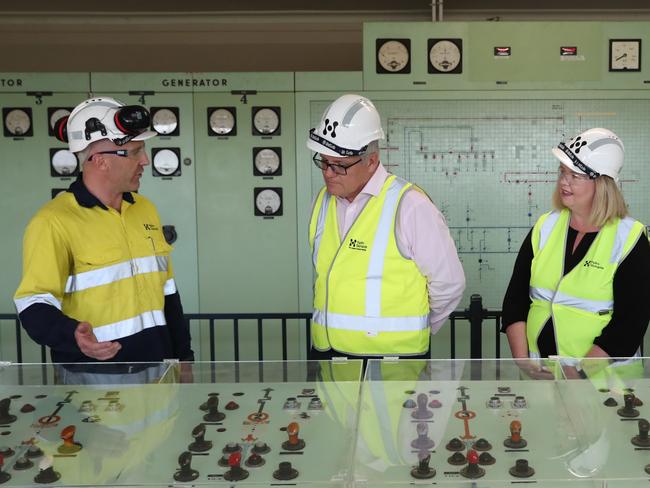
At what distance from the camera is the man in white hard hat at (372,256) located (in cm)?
260

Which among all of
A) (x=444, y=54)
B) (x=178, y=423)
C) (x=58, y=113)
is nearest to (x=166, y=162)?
(x=58, y=113)

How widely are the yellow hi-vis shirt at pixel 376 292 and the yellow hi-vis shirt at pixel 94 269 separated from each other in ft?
2.11

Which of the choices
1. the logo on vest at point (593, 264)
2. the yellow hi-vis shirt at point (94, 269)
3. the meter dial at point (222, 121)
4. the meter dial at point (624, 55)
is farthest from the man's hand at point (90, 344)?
the meter dial at point (624, 55)

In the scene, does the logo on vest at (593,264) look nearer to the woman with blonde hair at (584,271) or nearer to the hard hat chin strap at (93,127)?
the woman with blonde hair at (584,271)

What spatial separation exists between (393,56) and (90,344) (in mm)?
3199

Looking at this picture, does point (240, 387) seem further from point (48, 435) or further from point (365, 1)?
point (365, 1)

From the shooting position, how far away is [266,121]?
4.91 m

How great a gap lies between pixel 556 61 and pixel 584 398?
3405 millimetres

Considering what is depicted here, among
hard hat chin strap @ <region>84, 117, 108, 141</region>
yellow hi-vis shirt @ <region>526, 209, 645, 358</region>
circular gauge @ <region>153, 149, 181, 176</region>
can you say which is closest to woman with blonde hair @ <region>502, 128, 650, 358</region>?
yellow hi-vis shirt @ <region>526, 209, 645, 358</region>

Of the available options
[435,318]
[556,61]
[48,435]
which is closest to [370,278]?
[435,318]

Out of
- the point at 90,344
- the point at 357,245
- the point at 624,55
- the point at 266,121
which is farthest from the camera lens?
the point at 266,121

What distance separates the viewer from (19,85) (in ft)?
16.0

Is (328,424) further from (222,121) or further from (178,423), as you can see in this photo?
(222,121)

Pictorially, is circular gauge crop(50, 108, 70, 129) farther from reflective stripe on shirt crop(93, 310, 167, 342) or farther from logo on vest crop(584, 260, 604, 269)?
logo on vest crop(584, 260, 604, 269)
